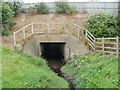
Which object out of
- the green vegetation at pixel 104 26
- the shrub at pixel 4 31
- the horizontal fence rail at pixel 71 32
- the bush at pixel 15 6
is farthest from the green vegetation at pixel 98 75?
the bush at pixel 15 6

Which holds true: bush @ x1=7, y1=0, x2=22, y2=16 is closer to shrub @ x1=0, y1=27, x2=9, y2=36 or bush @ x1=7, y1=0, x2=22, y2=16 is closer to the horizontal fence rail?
the horizontal fence rail

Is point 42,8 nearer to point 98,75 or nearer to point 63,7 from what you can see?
point 63,7

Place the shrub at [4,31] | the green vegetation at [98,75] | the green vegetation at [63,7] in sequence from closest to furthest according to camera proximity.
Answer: the green vegetation at [98,75]
the shrub at [4,31]
the green vegetation at [63,7]

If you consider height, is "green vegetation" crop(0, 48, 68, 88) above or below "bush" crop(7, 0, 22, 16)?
below

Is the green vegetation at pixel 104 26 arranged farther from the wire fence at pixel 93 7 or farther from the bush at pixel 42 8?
the bush at pixel 42 8

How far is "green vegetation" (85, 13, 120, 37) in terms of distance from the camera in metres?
18.3

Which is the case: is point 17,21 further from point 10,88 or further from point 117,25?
point 10,88

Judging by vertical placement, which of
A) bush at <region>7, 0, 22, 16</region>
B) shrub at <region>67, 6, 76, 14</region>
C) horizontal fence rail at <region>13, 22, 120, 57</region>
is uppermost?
bush at <region>7, 0, 22, 16</region>

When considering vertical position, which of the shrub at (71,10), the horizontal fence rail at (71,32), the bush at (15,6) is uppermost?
the bush at (15,6)

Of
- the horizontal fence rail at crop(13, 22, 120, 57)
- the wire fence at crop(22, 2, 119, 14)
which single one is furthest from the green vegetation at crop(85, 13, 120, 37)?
the wire fence at crop(22, 2, 119, 14)

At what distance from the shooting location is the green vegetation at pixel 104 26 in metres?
18.3

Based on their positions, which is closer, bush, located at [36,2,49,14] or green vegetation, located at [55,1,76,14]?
green vegetation, located at [55,1,76,14]

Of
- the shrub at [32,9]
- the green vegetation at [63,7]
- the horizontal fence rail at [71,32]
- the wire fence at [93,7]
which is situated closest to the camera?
the horizontal fence rail at [71,32]

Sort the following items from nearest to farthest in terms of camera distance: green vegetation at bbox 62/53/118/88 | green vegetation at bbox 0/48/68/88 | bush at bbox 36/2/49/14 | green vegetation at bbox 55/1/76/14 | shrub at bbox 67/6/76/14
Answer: green vegetation at bbox 62/53/118/88 < green vegetation at bbox 0/48/68/88 < shrub at bbox 67/6/76/14 < green vegetation at bbox 55/1/76/14 < bush at bbox 36/2/49/14
